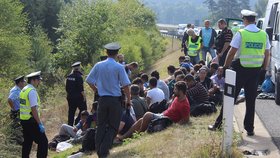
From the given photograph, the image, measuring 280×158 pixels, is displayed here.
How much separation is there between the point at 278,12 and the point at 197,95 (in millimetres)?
3668

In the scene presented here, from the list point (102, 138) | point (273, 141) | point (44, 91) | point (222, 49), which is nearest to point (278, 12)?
point (222, 49)

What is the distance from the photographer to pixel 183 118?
9578mm

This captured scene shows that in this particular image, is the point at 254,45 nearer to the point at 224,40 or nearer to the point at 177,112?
the point at 177,112

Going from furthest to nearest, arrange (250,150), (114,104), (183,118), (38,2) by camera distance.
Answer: (38,2) < (183,118) < (114,104) < (250,150)

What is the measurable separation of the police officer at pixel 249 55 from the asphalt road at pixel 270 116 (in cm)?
58

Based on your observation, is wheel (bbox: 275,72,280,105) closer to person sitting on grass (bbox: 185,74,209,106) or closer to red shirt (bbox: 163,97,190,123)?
person sitting on grass (bbox: 185,74,209,106)

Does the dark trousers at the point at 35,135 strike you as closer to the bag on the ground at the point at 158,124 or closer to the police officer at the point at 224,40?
the bag on the ground at the point at 158,124

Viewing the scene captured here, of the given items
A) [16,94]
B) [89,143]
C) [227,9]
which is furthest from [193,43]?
[227,9]

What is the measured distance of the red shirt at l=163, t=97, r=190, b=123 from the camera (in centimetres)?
955

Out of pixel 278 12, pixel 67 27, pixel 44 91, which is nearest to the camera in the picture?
pixel 278 12

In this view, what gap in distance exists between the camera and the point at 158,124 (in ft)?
31.0

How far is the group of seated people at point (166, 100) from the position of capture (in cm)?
963

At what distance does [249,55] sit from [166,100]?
4.26 meters

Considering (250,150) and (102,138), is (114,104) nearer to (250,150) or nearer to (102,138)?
(102,138)
